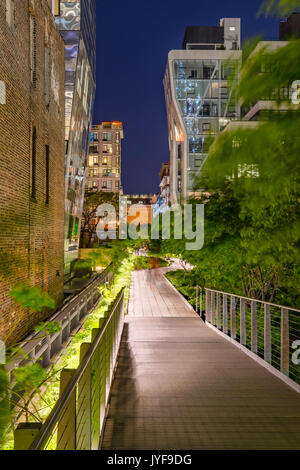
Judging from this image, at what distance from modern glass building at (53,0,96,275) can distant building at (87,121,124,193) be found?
151ft

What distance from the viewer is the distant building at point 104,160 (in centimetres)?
7851

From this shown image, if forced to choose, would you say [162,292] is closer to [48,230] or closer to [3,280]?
[48,230]

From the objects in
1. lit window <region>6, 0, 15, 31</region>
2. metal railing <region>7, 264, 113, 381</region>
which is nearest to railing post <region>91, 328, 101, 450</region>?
metal railing <region>7, 264, 113, 381</region>

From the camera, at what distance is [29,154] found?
1180 centimetres

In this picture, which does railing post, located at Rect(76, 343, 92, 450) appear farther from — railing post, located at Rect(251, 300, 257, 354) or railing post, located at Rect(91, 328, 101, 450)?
railing post, located at Rect(251, 300, 257, 354)

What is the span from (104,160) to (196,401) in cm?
7847

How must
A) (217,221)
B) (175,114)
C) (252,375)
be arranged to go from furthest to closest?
1. (175,114)
2. (217,221)
3. (252,375)

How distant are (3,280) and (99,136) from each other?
3009 inches

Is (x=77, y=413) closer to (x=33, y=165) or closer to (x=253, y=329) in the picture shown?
A: (x=253, y=329)

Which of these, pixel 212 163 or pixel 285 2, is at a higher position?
pixel 285 2

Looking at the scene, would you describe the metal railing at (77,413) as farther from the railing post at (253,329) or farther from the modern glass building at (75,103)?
the modern glass building at (75,103)

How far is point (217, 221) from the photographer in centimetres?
802

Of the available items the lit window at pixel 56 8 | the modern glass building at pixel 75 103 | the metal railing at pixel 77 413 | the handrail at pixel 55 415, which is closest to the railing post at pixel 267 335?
the metal railing at pixel 77 413

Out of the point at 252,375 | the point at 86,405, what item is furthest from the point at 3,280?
the point at 86,405
